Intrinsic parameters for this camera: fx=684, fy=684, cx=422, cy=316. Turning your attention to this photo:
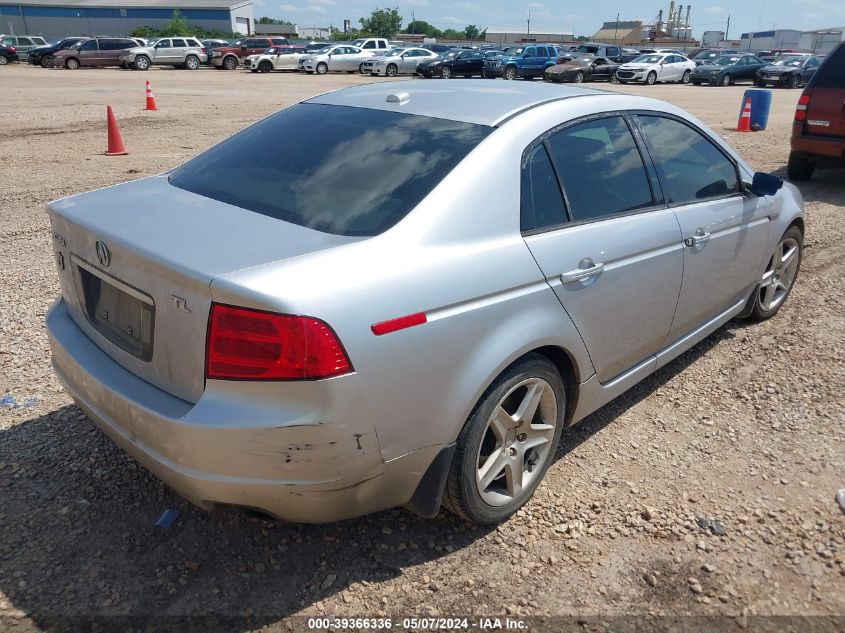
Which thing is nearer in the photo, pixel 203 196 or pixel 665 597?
pixel 665 597

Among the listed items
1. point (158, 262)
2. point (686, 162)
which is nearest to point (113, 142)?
point (686, 162)

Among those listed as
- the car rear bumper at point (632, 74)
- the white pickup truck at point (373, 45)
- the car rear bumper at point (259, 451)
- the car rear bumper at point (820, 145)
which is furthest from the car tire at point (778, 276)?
the white pickup truck at point (373, 45)

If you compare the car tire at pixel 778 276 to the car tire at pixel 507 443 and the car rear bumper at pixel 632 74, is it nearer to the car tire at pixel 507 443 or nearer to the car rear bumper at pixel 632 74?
the car tire at pixel 507 443

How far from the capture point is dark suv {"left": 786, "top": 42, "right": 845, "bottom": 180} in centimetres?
855

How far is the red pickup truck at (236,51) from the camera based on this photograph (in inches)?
1503

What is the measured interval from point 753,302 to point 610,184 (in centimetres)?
211

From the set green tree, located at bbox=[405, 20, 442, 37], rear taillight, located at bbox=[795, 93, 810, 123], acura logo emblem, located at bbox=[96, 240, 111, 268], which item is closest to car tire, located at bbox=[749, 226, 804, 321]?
acura logo emblem, located at bbox=[96, 240, 111, 268]

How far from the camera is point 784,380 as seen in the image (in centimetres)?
415

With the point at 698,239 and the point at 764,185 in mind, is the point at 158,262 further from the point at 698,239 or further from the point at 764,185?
the point at 764,185

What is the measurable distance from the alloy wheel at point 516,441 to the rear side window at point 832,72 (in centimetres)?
798

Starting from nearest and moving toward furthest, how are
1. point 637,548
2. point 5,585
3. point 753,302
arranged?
point 5,585 < point 637,548 < point 753,302

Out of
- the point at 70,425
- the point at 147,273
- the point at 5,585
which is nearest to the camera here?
the point at 147,273

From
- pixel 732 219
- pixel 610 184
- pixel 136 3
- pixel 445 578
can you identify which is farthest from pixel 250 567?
pixel 136 3

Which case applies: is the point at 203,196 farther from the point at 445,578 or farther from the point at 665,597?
the point at 665,597
